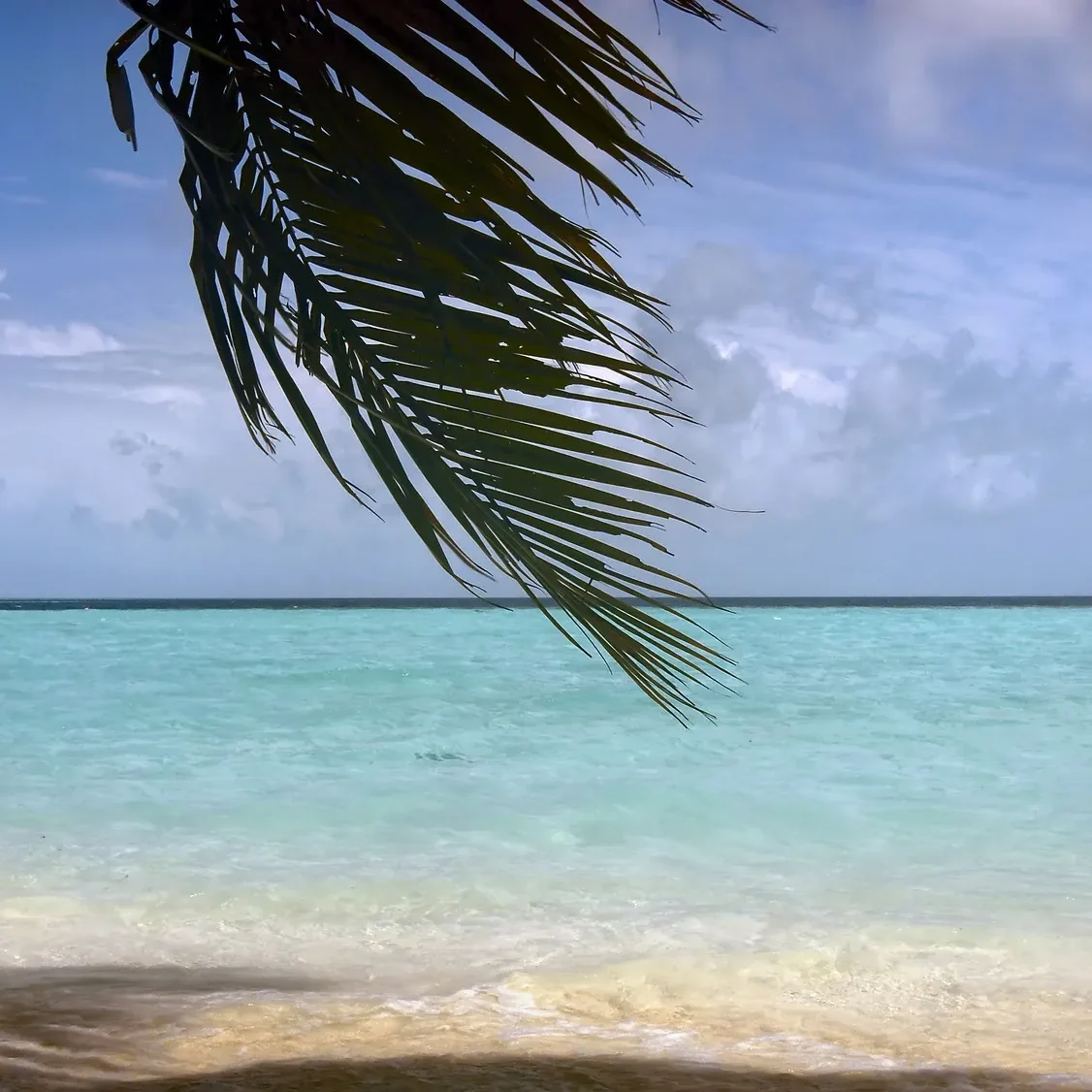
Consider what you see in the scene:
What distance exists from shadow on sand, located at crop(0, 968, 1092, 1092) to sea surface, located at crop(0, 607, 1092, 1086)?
0.09 feet

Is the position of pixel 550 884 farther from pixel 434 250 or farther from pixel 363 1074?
pixel 434 250

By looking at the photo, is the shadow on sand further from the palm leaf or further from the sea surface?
the palm leaf

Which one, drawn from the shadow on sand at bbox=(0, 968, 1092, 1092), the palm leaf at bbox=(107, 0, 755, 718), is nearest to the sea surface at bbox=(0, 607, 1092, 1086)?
the shadow on sand at bbox=(0, 968, 1092, 1092)

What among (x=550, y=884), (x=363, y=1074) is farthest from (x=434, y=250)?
(x=550, y=884)

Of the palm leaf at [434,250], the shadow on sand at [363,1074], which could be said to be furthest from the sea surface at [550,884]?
Result: the palm leaf at [434,250]

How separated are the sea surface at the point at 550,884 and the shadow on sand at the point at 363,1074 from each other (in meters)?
0.03

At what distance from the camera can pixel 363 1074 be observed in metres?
2.17

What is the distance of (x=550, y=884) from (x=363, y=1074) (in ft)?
9.25

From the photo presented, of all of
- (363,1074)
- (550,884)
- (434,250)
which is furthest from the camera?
(550,884)

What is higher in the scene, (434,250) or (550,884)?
(434,250)

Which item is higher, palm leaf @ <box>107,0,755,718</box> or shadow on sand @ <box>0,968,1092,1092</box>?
palm leaf @ <box>107,0,755,718</box>

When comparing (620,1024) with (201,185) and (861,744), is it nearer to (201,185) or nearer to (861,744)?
(201,185)

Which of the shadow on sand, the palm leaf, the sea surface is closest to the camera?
the palm leaf

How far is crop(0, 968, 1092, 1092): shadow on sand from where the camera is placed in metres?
2.08
